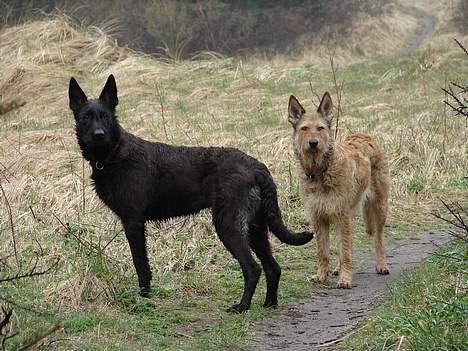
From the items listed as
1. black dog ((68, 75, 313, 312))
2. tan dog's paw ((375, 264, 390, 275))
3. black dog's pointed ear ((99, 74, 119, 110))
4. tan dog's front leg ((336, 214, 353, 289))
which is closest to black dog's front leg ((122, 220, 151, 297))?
black dog ((68, 75, 313, 312))

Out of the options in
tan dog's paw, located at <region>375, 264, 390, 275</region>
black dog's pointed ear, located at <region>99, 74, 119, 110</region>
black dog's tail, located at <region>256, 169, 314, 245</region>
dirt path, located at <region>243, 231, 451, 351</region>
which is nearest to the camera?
dirt path, located at <region>243, 231, 451, 351</region>

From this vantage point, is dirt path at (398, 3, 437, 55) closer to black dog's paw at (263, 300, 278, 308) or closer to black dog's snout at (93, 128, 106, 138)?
black dog's paw at (263, 300, 278, 308)

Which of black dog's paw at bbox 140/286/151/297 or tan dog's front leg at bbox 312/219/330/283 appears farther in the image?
tan dog's front leg at bbox 312/219/330/283

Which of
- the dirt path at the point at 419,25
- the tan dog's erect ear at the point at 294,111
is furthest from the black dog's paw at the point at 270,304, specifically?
the dirt path at the point at 419,25

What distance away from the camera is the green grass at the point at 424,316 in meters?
4.85

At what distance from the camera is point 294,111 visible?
830cm

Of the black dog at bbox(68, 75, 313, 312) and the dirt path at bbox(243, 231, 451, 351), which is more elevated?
the black dog at bbox(68, 75, 313, 312)

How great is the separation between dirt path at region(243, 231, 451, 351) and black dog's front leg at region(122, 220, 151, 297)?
1.19 m

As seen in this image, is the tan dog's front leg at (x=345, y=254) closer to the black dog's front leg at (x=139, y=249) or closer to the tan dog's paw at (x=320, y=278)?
the tan dog's paw at (x=320, y=278)

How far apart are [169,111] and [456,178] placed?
641cm

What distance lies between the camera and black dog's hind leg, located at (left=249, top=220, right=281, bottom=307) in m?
7.09

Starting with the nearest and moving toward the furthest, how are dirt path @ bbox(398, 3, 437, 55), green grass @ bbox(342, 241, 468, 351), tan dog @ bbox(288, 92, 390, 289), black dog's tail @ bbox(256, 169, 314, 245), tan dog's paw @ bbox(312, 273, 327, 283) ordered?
green grass @ bbox(342, 241, 468, 351) → black dog's tail @ bbox(256, 169, 314, 245) → tan dog @ bbox(288, 92, 390, 289) → tan dog's paw @ bbox(312, 273, 327, 283) → dirt path @ bbox(398, 3, 437, 55)

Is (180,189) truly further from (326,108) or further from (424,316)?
(424,316)

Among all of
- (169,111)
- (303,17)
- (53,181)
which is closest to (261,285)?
(53,181)
